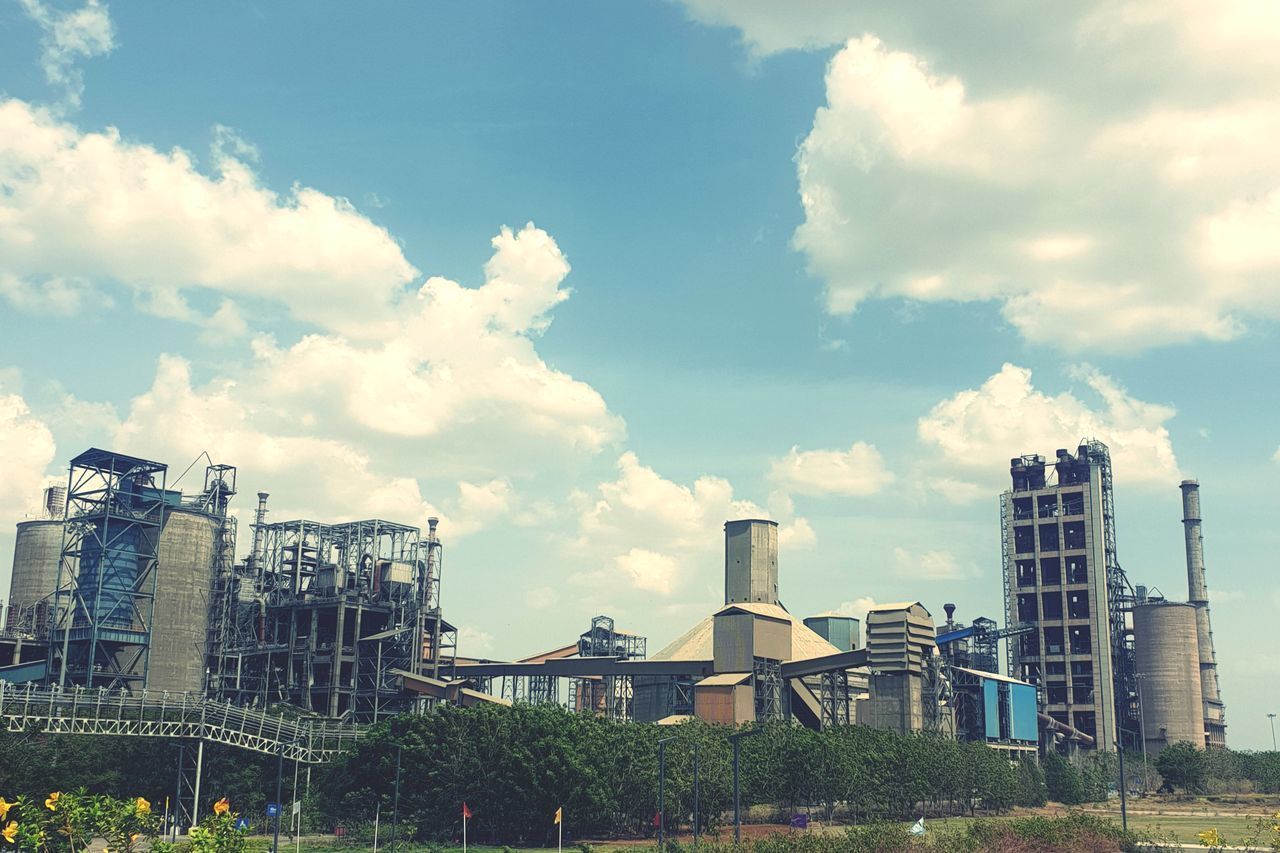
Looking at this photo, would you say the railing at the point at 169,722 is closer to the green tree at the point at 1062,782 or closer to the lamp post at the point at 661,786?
the lamp post at the point at 661,786

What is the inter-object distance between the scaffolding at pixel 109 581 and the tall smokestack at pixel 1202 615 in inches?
5732

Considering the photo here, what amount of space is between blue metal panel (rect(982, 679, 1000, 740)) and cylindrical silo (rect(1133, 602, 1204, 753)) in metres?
40.0

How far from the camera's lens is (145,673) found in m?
116

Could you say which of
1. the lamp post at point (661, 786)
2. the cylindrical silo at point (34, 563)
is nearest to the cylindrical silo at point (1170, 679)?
the lamp post at point (661, 786)

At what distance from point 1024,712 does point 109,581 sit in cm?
10384

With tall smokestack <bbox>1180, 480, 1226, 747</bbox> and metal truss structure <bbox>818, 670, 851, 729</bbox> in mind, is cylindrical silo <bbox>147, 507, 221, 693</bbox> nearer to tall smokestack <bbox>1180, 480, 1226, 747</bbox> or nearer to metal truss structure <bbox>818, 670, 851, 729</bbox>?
metal truss structure <bbox>818, 670, 851, 729</bbox>

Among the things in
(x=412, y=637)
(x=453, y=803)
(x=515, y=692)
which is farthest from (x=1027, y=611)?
(x=453, y=803)

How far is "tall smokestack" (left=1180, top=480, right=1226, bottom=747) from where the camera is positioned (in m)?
178

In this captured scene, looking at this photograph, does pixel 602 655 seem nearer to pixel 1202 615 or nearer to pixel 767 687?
pixel 767 687

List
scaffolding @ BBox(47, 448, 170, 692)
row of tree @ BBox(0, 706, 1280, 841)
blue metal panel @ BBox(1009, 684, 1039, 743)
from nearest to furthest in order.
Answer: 1. row of tree @ BBox(0, 706, 1280, 841)
2. scaffolding @ BBox(47, 448, 170, 692)
3. blue metal panel @ BBox(1009, 684, 1039, 743)

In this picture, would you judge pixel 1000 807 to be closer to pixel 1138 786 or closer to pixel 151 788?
pixel 1138 786

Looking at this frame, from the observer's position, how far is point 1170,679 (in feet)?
539

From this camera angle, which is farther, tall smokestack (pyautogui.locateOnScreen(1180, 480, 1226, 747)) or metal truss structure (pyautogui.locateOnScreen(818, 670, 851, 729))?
tall smokestack (pyautogui.locateOnScreen(1180, 480, 1226, 747))

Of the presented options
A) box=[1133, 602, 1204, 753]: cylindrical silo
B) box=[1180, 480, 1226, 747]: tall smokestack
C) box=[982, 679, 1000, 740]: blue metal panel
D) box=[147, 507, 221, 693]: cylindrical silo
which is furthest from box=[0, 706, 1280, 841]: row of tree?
box=[1180, 480, 1226, 747]: tall smokestack
